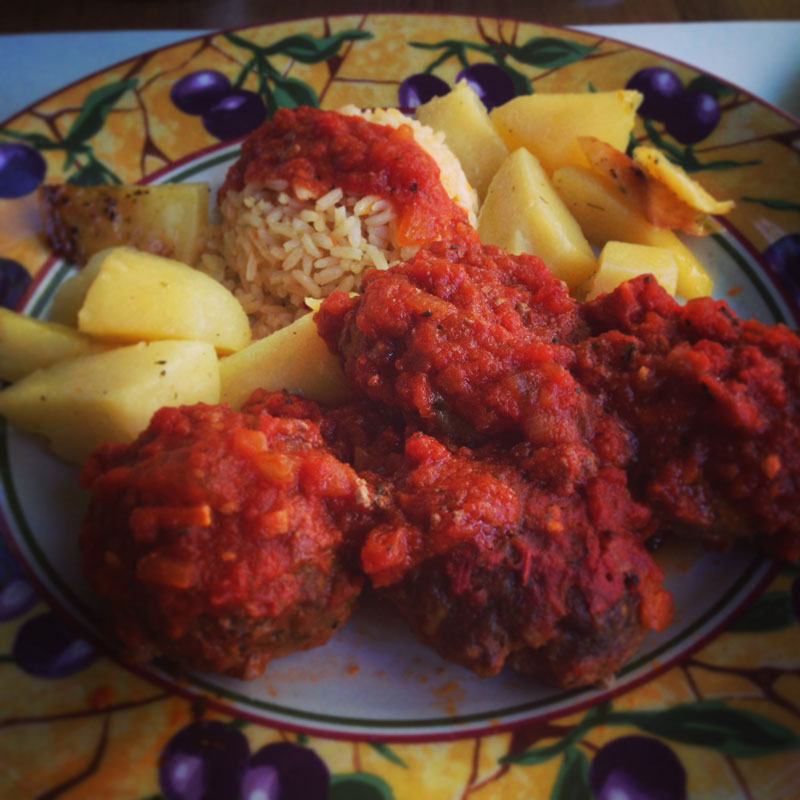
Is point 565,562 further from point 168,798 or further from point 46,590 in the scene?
point 46,590

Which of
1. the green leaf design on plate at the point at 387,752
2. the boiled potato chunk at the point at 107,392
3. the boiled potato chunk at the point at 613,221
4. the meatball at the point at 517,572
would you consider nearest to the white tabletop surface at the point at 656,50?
the boiled potato chunk at the point at 613,221

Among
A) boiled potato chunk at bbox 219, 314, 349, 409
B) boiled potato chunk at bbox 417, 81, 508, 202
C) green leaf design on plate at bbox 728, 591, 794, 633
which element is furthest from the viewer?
boiled potato chunk at bbox 417, 81, 508, 202

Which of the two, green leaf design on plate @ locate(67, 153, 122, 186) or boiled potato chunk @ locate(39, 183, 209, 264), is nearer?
boiled potato chunk @ locate(39, 183, 209, 264)

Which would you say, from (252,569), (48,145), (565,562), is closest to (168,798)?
(252,569)

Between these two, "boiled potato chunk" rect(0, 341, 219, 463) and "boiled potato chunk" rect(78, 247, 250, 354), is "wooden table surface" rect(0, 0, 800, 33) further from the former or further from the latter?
"boiled potato chunk" rect(0, 341, 219, 463)

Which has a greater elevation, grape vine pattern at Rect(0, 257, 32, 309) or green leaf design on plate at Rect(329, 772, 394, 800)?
grape vine pattern at Rect(0, 257, 32, 309)

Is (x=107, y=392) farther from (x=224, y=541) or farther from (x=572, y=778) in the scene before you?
(x=572, y=778)

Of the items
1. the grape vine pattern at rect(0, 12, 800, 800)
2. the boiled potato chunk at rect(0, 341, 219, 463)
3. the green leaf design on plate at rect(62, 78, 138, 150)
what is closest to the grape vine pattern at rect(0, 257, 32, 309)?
the boiled potato chunk at rect(0, 341, 219, 463)
